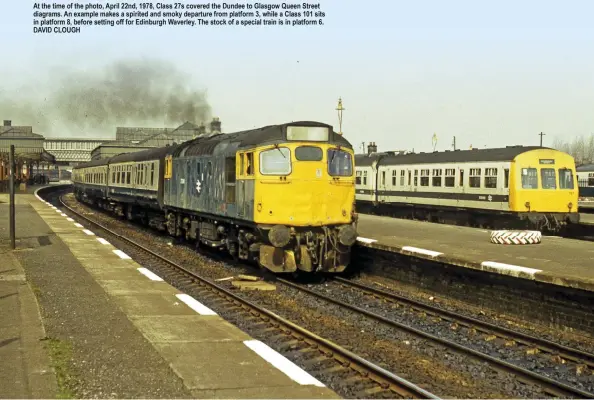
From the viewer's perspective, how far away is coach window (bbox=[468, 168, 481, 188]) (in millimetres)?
25062

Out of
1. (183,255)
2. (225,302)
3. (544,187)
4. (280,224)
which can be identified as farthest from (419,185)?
(225,302)

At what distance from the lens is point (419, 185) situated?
2964 cm

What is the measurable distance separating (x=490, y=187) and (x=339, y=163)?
1110cm

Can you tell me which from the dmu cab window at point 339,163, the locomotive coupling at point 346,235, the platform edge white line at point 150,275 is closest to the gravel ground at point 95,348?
the platform edge white line at point 150,275

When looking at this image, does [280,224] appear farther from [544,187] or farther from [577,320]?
[544,187]

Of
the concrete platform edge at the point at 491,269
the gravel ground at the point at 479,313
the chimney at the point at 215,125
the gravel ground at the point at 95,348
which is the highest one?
the chimney at the point at 215,125

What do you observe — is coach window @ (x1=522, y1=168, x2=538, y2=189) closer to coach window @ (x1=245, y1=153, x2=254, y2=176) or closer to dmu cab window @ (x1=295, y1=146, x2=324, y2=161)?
dmu cab window @ (x1=295, y1=146, x2=324, y2=161)

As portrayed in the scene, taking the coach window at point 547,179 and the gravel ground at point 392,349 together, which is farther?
the coach window at point 547,179

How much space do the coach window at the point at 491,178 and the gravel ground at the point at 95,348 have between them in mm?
16004

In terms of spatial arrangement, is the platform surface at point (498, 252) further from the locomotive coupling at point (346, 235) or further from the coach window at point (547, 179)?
the coach window at point (547, 179)

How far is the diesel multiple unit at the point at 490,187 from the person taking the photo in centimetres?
2292

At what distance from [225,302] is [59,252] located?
8019 mm

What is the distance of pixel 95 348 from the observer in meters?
8.05

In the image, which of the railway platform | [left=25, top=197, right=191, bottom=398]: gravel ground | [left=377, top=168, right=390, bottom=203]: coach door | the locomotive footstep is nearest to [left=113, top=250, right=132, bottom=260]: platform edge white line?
the railway platform
